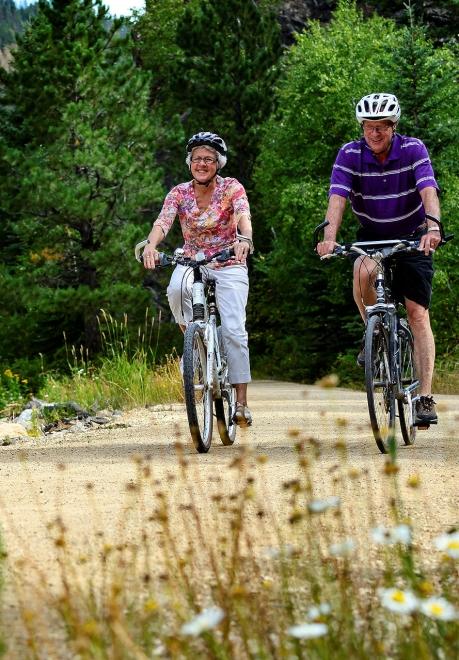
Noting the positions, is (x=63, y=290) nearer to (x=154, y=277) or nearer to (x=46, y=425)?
(x=154, y=277)

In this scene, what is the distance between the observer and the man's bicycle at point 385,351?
7121 millimetres

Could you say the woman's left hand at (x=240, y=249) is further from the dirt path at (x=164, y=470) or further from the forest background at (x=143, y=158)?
the forest background at (x=143, y=158)

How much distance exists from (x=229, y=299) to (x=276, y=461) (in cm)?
133

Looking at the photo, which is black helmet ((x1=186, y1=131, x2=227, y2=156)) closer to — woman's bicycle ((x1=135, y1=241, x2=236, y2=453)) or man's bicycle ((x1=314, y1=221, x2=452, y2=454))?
woman's bicycle ((x1=135, y1=241, x2=236, y2=453))

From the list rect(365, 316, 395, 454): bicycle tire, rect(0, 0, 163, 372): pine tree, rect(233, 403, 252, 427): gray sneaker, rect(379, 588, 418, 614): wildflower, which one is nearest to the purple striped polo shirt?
rect(365, 316, 395, 454): bicycle tire

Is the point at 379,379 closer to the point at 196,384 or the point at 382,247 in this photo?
the point at 382,247

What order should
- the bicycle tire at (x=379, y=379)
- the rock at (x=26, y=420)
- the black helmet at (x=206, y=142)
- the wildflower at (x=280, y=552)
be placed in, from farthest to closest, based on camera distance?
1. the rock at (x=26, y=420)
2. the black helmet at (x=206, y=142)
3. the bicycle tire at (x=379, y=379)
4. the wildflower at (x=280, y=552)

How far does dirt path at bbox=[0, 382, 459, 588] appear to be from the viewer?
14.9 feet

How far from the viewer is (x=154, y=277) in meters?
44.3

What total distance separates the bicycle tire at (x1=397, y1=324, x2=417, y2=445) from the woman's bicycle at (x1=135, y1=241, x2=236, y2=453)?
1027mm

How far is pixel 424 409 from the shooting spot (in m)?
7.54

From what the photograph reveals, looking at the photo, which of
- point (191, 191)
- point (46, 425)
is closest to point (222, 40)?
point (46, 425)

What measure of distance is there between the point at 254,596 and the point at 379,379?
13.0ft

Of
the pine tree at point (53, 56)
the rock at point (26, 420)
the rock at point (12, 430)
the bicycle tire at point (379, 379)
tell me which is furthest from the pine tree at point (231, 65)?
the bicycle tire at point (379, 379)
